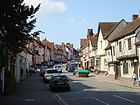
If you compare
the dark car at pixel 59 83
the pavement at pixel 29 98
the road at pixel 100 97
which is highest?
the dark car at pixel 59 83

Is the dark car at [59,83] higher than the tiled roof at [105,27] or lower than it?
lower

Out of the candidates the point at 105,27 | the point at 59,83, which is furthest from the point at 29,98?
the point at 105,27

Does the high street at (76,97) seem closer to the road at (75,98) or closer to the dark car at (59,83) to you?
the road at (75,98)

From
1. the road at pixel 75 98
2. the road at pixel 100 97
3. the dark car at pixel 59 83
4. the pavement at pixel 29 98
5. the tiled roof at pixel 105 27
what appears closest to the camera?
the road at pixel 100 97

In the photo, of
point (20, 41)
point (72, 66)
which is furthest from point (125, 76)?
point (72, 66)

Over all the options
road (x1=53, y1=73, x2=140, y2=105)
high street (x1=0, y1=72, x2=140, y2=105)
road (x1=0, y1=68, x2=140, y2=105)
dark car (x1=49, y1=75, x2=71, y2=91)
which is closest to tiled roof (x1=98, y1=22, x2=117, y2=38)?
dark car (x1=49, y1=75, x2=71, y2=91)

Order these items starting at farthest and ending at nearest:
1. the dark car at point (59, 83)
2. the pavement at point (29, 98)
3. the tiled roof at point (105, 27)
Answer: the tiled roof at point (105, 27), the dark car at point (59, 83), the pavement at point (29, 98)

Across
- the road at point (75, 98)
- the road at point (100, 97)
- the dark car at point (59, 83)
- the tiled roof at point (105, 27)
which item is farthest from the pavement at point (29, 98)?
the tiled roof at point (105, 27)

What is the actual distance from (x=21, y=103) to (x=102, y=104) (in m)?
5.36

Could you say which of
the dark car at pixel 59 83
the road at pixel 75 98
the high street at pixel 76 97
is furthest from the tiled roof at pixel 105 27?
the road at pixel 75 98

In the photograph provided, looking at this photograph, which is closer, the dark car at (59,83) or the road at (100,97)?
the road at (100,97)

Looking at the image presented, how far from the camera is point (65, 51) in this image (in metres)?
195

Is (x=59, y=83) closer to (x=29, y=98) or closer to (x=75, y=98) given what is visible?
(x=29, y=98)

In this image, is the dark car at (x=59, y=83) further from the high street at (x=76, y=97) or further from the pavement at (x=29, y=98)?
the pavement at (x=29, y=98)
